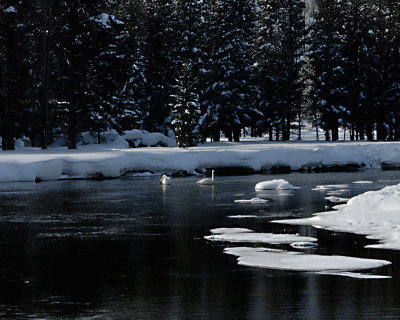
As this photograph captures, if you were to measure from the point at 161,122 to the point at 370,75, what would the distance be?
2065cm

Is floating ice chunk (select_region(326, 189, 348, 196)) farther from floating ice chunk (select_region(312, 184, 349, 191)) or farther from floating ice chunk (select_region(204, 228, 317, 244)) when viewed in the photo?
floating ice chunk (select_region(204, 228, 317, 244))

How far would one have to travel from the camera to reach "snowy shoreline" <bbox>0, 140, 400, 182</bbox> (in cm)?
3638

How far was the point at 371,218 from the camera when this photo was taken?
62.2ft

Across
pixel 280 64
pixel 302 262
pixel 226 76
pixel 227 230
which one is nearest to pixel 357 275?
pixel 302 262

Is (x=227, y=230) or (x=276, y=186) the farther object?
(x=276, y=186)

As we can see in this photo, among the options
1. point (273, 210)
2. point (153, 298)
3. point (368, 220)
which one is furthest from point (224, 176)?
point (153, 298)

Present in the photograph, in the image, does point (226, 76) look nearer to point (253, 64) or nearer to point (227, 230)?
point (253, 64)

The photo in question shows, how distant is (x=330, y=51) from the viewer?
63531 mm

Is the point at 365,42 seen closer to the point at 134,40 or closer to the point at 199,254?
the point at 134,40

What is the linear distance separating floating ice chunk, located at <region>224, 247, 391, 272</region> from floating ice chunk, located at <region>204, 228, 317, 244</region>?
1537mm

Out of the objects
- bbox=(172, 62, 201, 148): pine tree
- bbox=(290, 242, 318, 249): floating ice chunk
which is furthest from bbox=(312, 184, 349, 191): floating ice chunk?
bbox=(172, 62, 201, 148): pine tree

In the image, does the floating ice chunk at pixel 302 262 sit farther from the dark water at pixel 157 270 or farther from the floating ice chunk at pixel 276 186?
the floating ice chunk at pixel 276 186

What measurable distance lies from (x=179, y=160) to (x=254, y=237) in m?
24.7

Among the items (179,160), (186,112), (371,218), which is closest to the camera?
(371,218)
